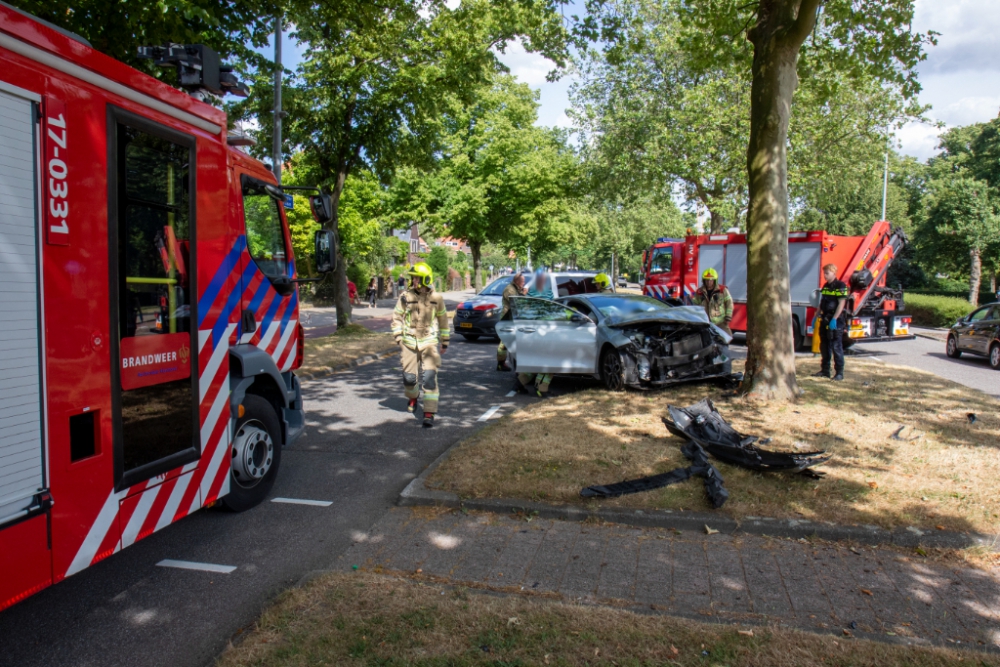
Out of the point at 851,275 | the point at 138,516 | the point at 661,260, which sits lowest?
the point at 138,516

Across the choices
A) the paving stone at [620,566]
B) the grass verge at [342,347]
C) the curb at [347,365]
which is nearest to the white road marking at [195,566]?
the paving stone at [620,566]

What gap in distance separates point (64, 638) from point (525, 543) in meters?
2.57

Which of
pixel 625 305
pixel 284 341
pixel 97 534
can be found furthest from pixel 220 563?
pixel 625 305

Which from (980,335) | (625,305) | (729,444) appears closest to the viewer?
(729,444)

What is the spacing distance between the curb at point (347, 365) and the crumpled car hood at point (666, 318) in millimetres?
4782

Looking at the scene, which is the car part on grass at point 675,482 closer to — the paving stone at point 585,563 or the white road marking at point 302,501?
the paving stone at point 585,563

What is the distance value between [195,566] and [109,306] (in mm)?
1837

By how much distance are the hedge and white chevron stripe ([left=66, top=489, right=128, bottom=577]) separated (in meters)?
28.4

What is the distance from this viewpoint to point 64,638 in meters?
3.42

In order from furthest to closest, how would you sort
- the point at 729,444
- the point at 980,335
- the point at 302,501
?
the point at 980,335, the point at 729,444, the point at 302,501

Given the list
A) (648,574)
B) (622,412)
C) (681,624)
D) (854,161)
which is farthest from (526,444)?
(854,161)

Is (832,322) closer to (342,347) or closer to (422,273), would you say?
(422,273)

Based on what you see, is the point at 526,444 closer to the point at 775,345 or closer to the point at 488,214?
the point at 775,345

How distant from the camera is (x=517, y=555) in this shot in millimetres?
4297
